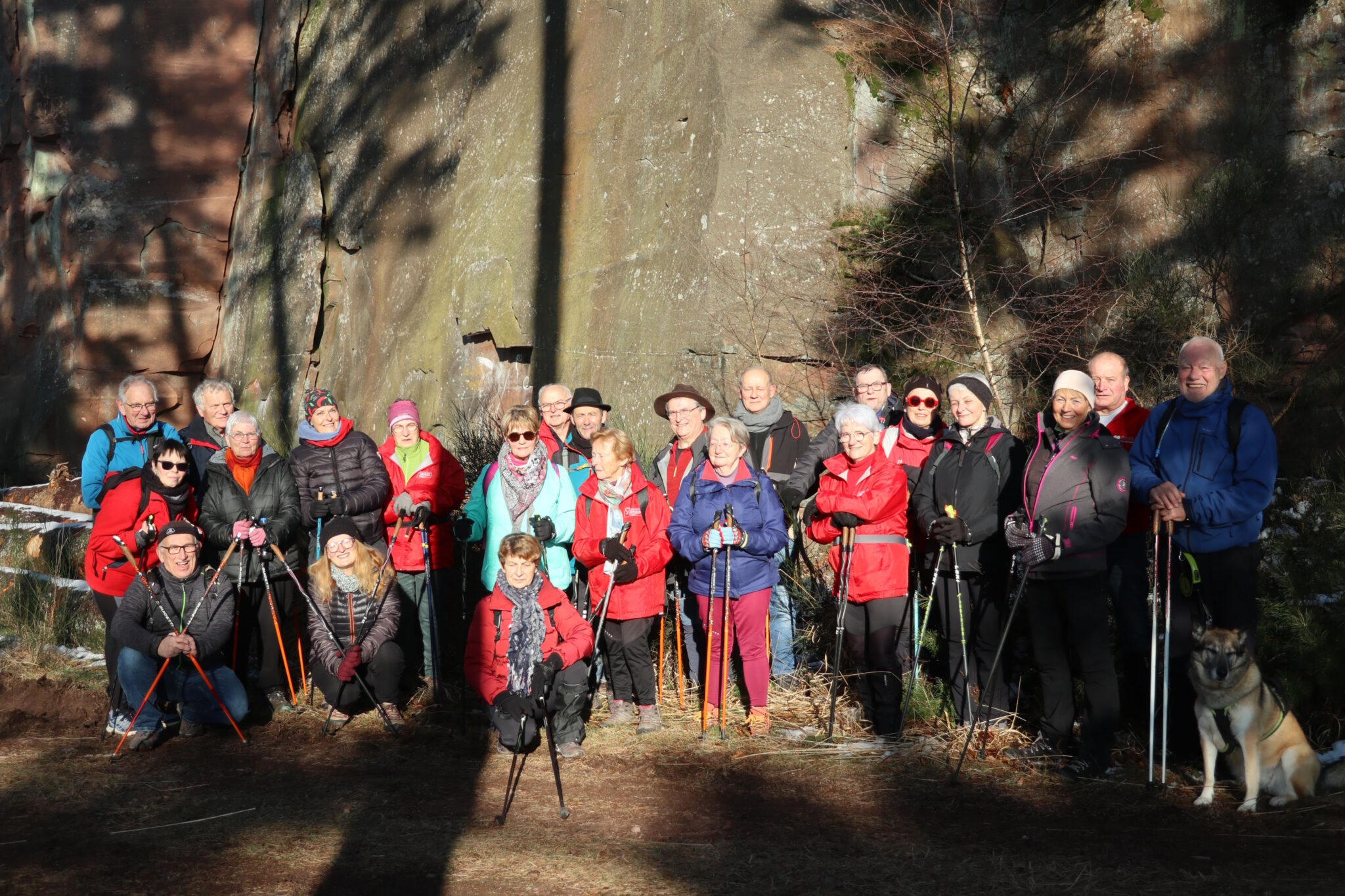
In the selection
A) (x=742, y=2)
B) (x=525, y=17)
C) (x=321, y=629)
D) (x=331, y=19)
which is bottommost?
(x=321, y=629)

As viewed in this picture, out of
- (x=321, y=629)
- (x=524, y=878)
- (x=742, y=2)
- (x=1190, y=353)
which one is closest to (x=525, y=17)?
(x=742, y=2)

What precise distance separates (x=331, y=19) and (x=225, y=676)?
39.9ft

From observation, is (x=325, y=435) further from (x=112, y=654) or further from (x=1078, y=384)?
(x=1078, y=384)

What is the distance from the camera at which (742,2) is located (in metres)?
9.66

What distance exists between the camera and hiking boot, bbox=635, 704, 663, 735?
6578mm

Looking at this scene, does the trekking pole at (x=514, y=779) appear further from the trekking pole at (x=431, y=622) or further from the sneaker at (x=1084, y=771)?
the sneaker at (x=1084, y=771)

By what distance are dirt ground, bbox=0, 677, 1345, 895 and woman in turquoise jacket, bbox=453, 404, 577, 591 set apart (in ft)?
3.47

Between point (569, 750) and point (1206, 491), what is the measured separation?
3.52 m

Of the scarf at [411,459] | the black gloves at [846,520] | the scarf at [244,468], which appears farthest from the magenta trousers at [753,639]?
the scarf at [244,468]

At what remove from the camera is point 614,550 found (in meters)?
6.21

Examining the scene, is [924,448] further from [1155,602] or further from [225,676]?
[225,676]

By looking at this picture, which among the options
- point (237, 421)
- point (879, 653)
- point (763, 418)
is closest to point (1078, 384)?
point (879, 653)

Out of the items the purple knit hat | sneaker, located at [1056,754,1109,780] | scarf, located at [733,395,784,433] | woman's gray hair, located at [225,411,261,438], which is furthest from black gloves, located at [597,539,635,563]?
sneaker, located at [1056,754,1109,780]

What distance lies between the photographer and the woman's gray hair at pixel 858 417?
616 centimetres
